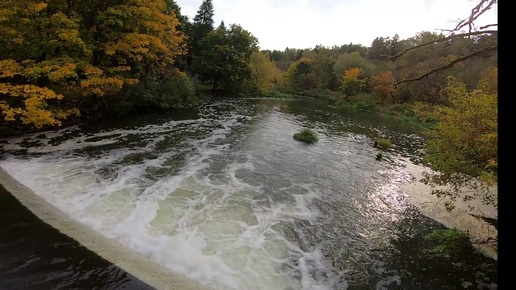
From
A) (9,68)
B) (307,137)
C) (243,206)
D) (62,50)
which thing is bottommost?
(243,206)

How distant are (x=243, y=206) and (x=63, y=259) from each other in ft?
15.8

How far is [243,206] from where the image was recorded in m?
9.32

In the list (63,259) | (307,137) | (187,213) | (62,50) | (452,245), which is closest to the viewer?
(63,259)

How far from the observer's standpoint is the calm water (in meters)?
6.80

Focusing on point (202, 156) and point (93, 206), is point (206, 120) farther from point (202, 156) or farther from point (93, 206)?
point (93, 206)

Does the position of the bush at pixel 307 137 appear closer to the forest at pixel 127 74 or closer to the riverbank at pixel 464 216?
the forest at pixel 127 74

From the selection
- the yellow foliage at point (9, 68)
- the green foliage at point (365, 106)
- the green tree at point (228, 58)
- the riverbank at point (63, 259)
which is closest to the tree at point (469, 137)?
the riverbank at point (63, 259)

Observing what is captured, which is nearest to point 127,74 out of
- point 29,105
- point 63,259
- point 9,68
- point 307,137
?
point 9,68

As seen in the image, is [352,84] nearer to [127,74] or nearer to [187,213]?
[127,74]

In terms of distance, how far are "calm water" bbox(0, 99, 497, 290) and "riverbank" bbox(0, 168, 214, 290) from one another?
511mm

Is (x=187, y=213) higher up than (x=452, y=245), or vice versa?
(x=187, y=213)

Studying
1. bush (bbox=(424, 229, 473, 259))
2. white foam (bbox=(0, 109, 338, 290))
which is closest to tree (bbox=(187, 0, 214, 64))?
white foam (bbox=(0, 109, 338, 290))

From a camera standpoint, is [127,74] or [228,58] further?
[228,58]
